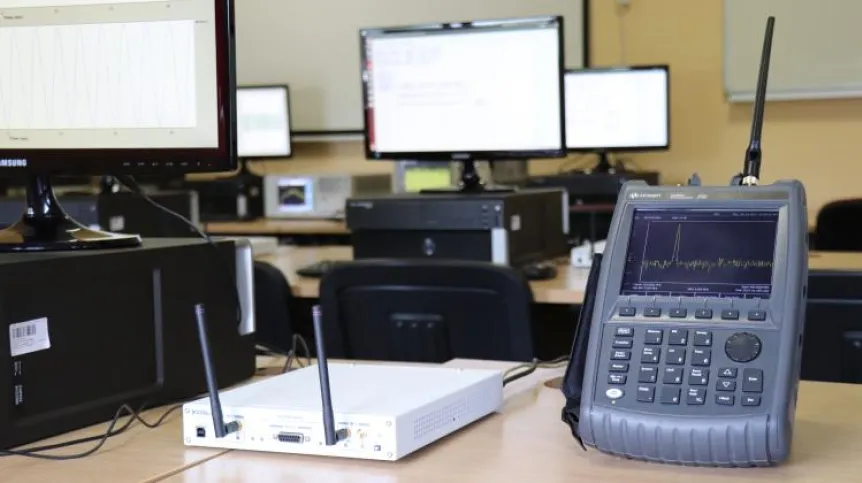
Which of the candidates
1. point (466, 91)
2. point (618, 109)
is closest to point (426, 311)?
point (466, 91)

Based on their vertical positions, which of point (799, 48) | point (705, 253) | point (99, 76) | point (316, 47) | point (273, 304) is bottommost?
point (273, 304)

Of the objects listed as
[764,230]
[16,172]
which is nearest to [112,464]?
[16,172]

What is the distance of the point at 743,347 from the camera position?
Answer: 41.0 inches

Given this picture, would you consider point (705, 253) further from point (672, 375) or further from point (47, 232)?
point (47, 232)

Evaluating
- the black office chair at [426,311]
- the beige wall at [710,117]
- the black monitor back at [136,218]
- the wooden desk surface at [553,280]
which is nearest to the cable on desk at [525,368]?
the wooden desk surface at [553,280]

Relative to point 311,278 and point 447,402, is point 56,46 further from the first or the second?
point 311,278

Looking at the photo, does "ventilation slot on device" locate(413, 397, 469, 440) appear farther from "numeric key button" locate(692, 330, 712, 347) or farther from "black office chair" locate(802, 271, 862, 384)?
"black office chair" locate(802, 271, 862, 384)

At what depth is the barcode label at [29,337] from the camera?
1211 millimetres

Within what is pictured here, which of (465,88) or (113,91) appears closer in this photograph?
(113,91)

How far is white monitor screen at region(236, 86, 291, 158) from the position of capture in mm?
5473

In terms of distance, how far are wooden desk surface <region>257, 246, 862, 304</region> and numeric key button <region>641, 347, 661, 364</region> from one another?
3.34 feet

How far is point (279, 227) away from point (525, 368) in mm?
3575

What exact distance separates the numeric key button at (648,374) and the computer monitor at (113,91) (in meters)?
0.65

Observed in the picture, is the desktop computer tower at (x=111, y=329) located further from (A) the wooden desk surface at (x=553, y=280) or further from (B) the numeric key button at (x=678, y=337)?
(A) the wooden desk surface at (x=553, y=280)
